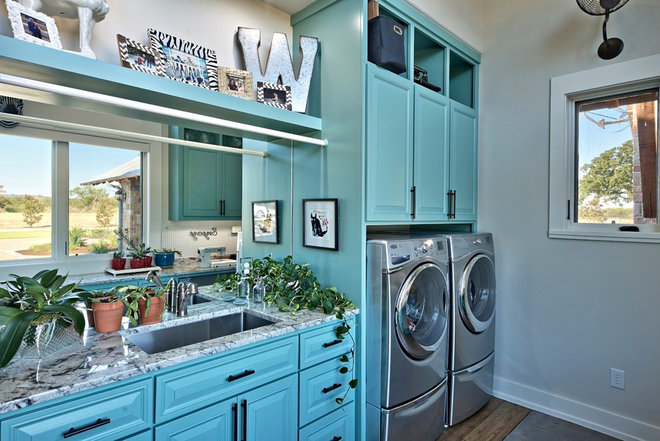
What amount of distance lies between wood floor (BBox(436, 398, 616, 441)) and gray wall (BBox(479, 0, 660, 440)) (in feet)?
0.31

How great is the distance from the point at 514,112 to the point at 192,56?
2283 mm

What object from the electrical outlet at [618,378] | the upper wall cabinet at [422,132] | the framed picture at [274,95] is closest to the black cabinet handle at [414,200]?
the upper wall cabinet at [422,132]

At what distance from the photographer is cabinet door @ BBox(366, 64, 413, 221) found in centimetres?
198

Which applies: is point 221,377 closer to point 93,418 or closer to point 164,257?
point 93,418

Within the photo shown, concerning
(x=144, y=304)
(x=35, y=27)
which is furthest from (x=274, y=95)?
(x=144, y=304)

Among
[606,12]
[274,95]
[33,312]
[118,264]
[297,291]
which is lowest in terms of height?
[297,291]

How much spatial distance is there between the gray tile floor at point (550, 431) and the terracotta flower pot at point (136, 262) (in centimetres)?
236

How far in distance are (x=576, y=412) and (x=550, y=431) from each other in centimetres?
26

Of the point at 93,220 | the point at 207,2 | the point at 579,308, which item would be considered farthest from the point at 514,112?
the point at 93,220

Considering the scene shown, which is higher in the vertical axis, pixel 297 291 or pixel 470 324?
pixel 297 291

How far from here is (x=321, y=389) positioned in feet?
5.81

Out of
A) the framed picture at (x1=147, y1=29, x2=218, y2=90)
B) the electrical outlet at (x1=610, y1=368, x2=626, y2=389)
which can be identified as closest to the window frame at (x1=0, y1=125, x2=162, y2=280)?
the framed picture at (x1=147, y1=29, x2=218, y2=90)

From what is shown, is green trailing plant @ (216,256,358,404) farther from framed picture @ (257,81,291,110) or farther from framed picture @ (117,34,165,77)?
framed picture @ (117,34,165,77)

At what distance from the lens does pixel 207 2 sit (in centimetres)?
194
